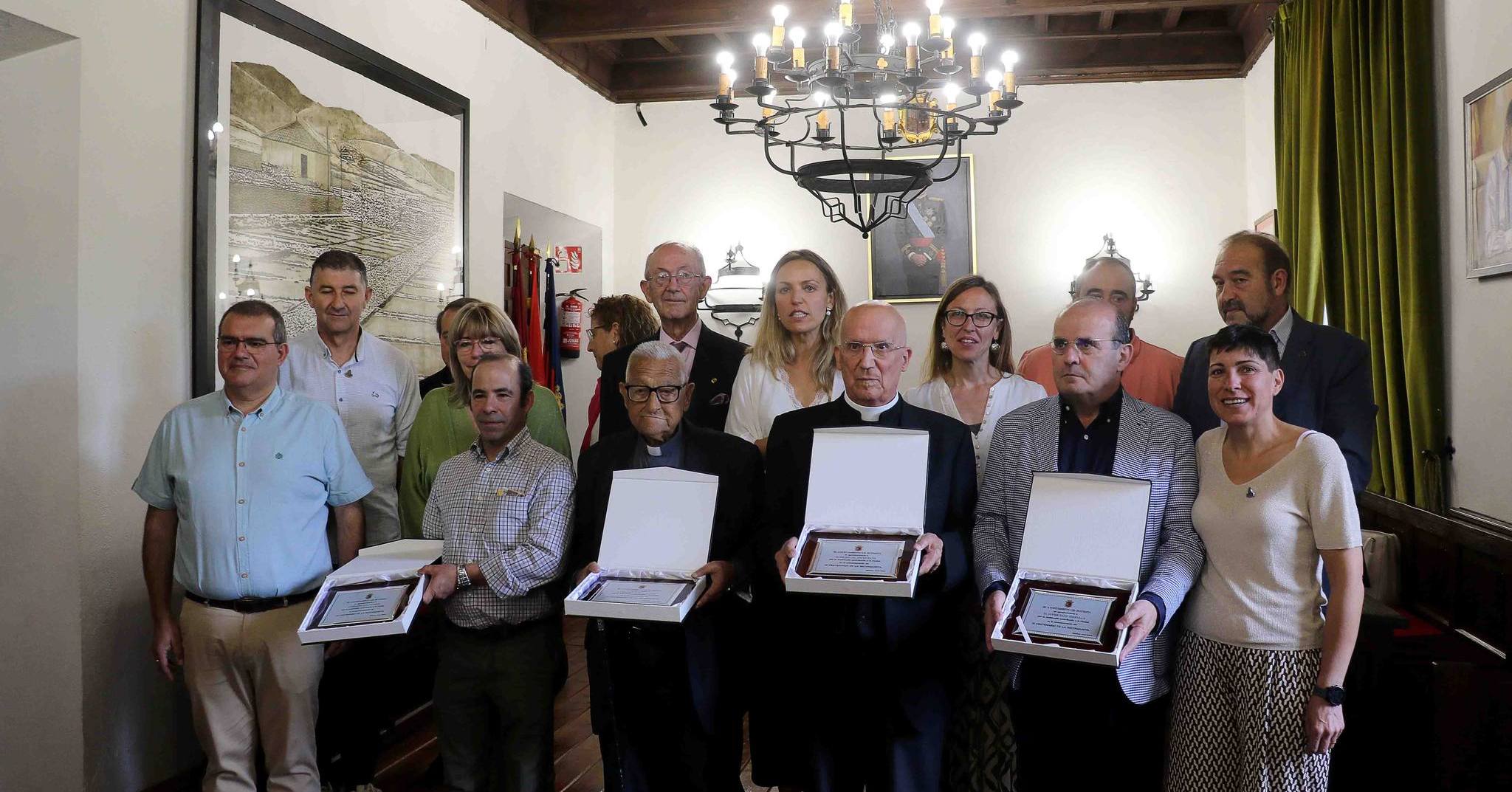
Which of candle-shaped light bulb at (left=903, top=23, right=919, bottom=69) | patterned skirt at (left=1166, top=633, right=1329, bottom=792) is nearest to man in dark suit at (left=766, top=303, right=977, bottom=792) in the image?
patterned skirt at (left=1166, top=633, right=1329, bottom=792)

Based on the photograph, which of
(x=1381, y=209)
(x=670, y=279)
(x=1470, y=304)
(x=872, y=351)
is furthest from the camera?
(x=1381, y=209)

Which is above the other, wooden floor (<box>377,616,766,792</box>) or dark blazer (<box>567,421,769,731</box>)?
dark blazer (<box>567,421,769,731</box>)

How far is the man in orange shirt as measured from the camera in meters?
2.85

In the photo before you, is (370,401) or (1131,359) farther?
(370,401)

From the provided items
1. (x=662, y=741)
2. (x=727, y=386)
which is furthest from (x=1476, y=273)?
(x=662, y=741)

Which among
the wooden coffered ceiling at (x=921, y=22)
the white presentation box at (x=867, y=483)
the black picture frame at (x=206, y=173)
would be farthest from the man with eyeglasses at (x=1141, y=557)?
the wooden coffered ceiling at (x=921, y=22)

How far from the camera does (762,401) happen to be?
2.75 metres

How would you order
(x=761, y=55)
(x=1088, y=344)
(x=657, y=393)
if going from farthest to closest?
(x=761, y=55) < (x=657, y=393) < (x=1088, y=344)

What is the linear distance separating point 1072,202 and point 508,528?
5038 mm

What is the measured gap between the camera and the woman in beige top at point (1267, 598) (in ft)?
6.38

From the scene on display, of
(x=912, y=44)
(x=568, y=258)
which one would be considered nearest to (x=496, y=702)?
(x=912, y=44)

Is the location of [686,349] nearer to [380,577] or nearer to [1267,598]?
[380,577]

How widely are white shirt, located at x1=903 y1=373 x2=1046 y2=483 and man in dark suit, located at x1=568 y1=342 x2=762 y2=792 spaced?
506mm

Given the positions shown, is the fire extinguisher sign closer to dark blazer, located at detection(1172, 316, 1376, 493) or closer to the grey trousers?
the grey trousers
